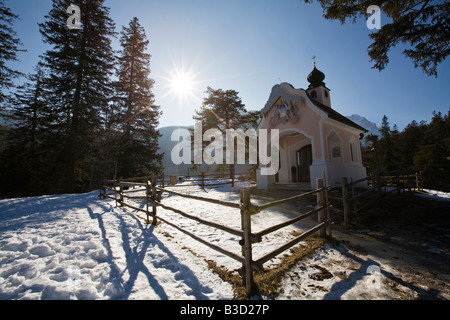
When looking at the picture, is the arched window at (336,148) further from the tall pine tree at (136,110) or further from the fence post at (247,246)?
the tall pine tree at (136,110)

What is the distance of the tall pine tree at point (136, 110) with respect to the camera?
21.6 metres

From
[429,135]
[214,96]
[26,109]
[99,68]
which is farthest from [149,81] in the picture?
[429,135]

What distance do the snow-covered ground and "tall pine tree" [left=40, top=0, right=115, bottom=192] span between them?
41.3 ft

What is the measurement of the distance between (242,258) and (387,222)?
654 centimetres

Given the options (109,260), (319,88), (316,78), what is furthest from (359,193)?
(316,78)

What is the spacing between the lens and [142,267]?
3.26m

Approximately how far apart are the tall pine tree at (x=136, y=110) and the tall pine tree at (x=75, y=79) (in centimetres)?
476

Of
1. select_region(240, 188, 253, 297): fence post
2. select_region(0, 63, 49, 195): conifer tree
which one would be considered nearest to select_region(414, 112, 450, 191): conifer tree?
select_region(240, 188, 253, 297): fence post

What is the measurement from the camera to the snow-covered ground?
2.56 meters

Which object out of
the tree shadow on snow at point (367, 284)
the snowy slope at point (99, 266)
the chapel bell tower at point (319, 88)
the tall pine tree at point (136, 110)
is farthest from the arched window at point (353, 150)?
the tall pine tree at point (136, 110)

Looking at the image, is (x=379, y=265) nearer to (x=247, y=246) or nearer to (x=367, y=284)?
(x=367, y=284)

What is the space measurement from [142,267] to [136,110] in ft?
76.2

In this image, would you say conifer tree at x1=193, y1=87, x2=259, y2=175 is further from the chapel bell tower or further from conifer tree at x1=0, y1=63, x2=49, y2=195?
conifer tree at x1=0, y1=63, x2=49, y2=195
